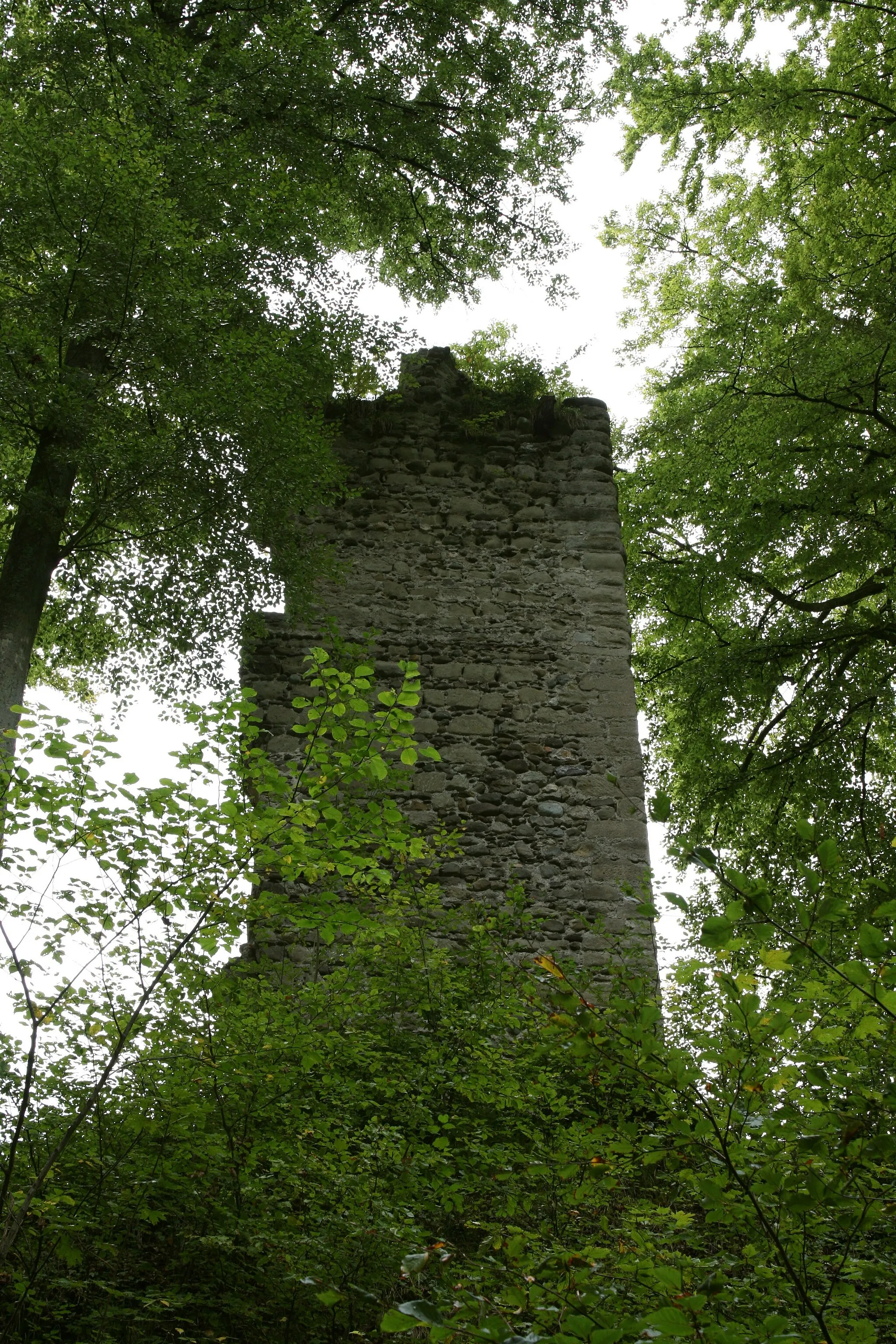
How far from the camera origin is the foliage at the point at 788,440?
311 inches

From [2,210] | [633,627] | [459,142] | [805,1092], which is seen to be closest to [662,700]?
[633,627]

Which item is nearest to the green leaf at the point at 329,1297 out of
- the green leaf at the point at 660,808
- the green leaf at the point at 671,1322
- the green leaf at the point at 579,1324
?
the green leaf at the point at 579,1324

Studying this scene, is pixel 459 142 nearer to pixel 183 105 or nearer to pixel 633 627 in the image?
pixel 183 105

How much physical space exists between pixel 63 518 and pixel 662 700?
8.03m

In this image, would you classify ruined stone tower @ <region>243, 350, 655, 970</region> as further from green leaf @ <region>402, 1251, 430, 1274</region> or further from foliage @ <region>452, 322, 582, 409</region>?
green leaf @ <region>402, 1251, 430, 1274</region>

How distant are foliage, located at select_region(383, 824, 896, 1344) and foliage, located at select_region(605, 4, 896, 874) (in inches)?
202

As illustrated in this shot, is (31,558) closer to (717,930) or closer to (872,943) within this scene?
(717,930)

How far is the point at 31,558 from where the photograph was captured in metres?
6.42

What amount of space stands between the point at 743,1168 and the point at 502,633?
5.91 metres

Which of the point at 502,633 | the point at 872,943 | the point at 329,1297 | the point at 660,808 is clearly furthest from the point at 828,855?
the point at 502,633

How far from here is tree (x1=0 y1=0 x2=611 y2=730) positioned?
6094 millimetres

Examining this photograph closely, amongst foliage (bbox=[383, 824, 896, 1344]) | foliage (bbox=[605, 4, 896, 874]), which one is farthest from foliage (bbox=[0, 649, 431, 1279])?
foliage (bbox=[605, 4, 896, 874])

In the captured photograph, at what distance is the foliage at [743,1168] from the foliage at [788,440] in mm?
5127

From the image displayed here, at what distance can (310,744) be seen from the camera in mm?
3742
